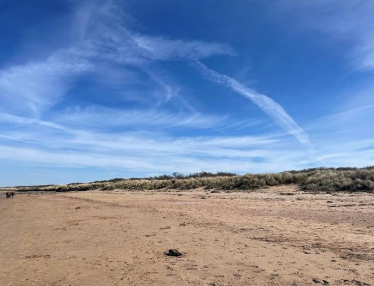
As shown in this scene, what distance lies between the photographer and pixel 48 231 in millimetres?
10781

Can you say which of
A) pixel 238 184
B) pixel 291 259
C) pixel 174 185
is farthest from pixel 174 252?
pixel 174 185

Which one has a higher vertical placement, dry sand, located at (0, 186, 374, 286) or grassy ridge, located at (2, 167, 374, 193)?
grassy ridge, located at (2, 167, 374, 193)

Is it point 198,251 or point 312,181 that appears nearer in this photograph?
point 198,251

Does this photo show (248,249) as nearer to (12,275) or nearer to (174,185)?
(12,275)

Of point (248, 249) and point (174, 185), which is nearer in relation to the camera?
point (248, 249)

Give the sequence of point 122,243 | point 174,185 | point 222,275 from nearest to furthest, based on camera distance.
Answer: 1. point 222,275
2. point 122,243
3. point 174,185

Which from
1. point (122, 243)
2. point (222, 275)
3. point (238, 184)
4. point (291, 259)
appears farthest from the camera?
point (238, 184)

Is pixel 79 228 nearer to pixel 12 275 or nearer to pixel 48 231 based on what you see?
pixel 48 231

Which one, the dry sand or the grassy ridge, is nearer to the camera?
the dry sand

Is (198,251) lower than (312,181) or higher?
lower

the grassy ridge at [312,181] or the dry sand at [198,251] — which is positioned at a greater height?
the grassy ridge at [312,181]

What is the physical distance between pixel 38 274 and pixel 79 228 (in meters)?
5.27

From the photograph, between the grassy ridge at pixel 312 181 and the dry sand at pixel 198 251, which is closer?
the dry sand at pixel 198 251

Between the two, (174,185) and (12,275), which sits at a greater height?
(174,185)
